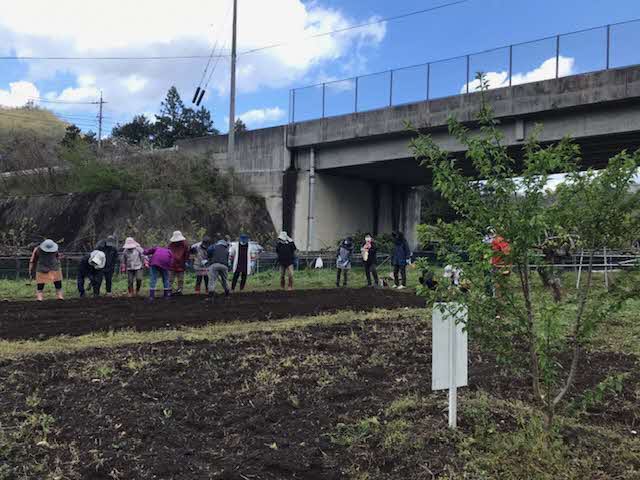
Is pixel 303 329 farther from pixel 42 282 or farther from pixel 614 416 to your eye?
pixel 42 282

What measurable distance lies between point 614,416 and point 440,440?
1.58 meters

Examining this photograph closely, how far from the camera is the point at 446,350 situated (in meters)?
4.01

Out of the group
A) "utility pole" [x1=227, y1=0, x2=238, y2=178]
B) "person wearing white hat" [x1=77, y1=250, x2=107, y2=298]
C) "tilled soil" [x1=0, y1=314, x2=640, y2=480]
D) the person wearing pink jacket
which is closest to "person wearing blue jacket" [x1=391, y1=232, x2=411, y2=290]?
the person wearing pink jacket

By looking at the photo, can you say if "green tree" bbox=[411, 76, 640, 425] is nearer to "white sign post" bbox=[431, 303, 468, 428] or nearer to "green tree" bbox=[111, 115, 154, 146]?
"white sign post" bbox=[431, 303, 468, 428]

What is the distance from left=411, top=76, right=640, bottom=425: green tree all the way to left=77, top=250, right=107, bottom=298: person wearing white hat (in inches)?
422

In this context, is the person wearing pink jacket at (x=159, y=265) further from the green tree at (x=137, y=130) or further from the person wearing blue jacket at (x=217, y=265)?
the green tree at (x=137, y=130)

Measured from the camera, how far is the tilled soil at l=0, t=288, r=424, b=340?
28.2 feet

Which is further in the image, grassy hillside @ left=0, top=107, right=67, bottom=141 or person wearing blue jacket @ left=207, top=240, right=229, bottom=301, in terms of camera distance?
grassy hillside @ left=0, top=107, right=67, bottom=141

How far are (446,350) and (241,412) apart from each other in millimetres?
1725

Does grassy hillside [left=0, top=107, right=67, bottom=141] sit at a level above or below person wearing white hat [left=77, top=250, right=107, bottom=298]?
above

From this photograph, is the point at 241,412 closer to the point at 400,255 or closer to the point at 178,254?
the point at 178,254

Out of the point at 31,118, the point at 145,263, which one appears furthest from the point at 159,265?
the point at 31,118

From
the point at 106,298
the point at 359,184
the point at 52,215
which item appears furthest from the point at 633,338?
the point at 52,215

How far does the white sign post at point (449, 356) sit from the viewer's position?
3955 mm
